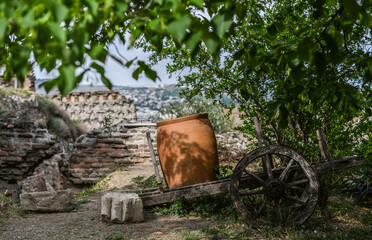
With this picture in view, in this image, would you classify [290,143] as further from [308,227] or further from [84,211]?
[84,211]

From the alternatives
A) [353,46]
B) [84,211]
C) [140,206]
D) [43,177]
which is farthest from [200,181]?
[43,177]

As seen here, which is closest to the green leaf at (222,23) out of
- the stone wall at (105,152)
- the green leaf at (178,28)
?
the green leaf at (178,28)

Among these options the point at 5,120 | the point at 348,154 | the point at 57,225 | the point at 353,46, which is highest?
the point at 353,46

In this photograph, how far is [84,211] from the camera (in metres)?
4.42

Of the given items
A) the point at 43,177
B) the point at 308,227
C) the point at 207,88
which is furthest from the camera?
the point at 43,177

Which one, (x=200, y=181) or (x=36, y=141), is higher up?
(x=36, y=141)

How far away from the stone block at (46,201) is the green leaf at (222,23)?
4045 millimetres

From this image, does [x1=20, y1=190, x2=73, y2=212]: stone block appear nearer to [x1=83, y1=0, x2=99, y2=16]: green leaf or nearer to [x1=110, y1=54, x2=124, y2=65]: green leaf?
[x1=110, y1=54, x2=124, y2=65]: green leaf

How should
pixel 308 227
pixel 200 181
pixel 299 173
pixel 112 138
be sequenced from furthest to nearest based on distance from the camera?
pixel 112 138 < pixel 200 181 < pixel 299 173 < pixel 308 227

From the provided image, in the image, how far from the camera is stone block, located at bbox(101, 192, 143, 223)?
3619 millimetres

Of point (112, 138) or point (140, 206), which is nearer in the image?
point (140, 206)

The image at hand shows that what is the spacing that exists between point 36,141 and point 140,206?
430cm

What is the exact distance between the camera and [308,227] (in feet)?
10.4

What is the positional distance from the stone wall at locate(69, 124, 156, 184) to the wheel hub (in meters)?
4.77
